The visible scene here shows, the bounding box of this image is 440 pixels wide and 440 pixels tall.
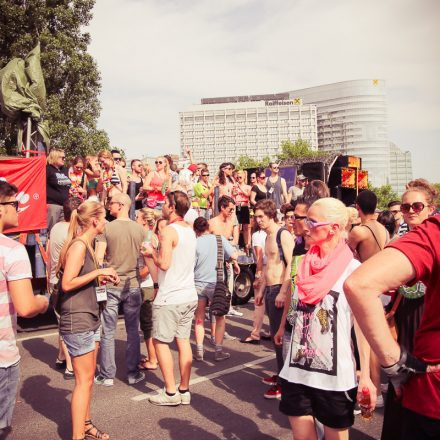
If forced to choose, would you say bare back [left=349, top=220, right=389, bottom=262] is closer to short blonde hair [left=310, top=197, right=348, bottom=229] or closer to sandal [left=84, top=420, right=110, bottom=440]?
short blonde hair [left=310, top=197, right=348, bottom=229]

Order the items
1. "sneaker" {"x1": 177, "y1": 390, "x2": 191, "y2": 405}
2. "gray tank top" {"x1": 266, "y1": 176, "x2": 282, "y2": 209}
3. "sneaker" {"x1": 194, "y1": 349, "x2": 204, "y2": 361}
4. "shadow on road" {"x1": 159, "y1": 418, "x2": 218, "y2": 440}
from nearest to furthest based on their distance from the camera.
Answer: "shadow on road" {"x1": 159, "y1": 418, "x2": 218, "y2": 440} → "sneaker" {"x1": 177, "y1": 390, "x2": 191, "y2": 405} → "sneaker" {"x1": 194, "y1": 349, "x2": 204, "y2": 361} → "gray tank top" {"x1": 266, "y1": 176, "x2": 282, "y2": 209}

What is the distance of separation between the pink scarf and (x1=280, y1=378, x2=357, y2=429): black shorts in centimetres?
54

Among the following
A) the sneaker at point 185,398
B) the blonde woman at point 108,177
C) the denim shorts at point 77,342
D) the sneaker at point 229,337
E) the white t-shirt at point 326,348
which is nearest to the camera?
the white t-shirt at point 326,348

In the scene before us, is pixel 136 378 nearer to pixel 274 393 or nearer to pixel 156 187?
pixel 274 393

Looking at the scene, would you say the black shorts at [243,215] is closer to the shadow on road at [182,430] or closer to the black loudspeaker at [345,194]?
the black loudspeaker at [345,194]

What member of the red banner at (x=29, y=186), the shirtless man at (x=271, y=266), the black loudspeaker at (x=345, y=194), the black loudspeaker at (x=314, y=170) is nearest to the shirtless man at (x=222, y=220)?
the shirtless man at (x=271, y=266)

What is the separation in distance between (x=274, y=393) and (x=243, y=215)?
28.1ft

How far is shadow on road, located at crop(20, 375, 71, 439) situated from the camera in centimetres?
489

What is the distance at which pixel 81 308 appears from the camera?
4.30 metres

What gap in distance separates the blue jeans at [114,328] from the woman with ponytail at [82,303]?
1444 mm

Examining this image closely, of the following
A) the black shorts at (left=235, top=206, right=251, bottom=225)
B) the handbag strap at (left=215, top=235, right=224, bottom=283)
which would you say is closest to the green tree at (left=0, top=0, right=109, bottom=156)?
the black shorts at (left=235, top=206, right=251, bottom=225)

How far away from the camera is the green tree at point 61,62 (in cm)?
2269

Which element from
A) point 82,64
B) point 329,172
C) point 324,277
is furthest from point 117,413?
point 82,64

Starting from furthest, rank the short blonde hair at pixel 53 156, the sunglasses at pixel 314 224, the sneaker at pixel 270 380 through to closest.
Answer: the short blonde hair at pixel 53 156 → the sneaker at pixel 270 380 → the sunglasses at pixel 314 224
